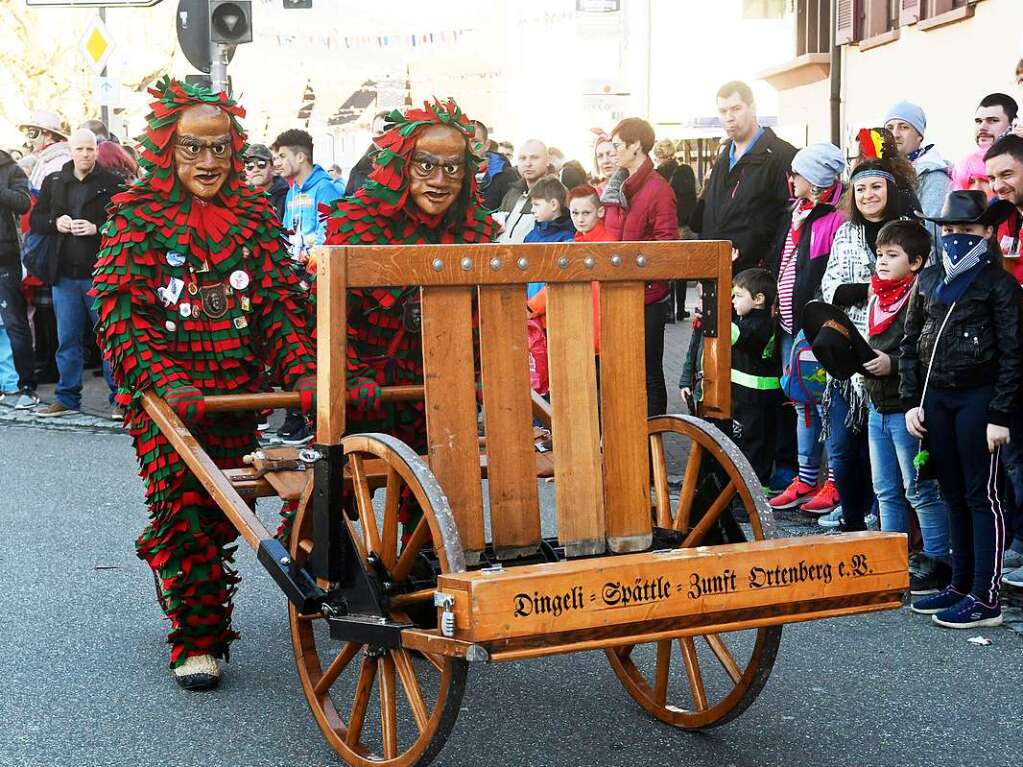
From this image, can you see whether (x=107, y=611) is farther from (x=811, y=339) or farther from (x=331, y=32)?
(x=331, y=32)

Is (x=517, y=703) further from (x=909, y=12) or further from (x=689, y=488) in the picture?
(x=909, y=12)

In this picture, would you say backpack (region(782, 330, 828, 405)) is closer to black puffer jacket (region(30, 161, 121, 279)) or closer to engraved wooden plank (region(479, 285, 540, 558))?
engraved wooden plank (region(479, 285, 540, 558))

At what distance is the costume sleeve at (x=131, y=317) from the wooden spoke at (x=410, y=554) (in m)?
1.22

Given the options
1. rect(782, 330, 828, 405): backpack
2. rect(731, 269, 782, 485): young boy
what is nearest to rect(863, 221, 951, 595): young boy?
rect(782, 330, 828, 405): backpack

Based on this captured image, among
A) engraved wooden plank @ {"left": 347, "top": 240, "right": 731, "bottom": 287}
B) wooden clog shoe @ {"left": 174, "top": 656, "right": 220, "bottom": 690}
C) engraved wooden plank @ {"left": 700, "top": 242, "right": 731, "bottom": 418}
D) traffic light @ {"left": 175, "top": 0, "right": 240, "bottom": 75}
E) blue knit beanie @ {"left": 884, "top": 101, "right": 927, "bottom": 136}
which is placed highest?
traffic light @ {"left": 175, "top": 0, "right": 240, "bottom": 75}

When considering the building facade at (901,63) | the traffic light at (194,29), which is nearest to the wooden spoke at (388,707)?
the building facade at (901,63)

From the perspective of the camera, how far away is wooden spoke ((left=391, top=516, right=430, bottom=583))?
3494 mm

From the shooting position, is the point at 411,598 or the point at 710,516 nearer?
the point at 411,598

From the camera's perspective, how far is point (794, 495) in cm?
703

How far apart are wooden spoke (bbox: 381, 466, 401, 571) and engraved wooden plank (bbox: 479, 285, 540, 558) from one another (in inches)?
9.6

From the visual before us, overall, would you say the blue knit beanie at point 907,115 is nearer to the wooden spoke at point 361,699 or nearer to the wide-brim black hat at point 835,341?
the wide-brim black hat at point 835,341

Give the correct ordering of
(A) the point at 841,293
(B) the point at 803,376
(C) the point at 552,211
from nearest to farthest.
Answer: (A) the point at 841,293, (B) the point at 803,376, (C) the point at 552,211

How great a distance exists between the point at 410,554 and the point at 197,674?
4.54ft

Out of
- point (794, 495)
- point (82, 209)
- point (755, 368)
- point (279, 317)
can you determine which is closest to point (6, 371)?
point (82, 209)
